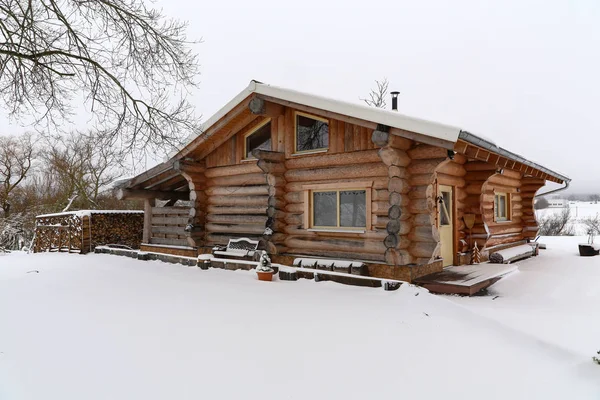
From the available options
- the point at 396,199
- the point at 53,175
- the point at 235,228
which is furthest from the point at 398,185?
the point at 53,175

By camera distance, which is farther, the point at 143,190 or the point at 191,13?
the point at 143,190

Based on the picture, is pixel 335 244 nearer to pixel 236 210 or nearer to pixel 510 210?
pixel 236 210

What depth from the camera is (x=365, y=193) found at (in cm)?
834

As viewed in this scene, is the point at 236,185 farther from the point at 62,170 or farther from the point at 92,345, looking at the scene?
the point at 62,170

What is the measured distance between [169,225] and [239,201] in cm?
317

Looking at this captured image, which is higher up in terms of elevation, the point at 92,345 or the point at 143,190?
the point at 143,190

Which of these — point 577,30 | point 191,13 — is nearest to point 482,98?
point 577,30

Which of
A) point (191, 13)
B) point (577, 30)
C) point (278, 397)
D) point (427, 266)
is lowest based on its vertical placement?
point (278, 397)

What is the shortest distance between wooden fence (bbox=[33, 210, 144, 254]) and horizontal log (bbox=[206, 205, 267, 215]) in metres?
5.16

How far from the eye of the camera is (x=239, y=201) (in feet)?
34.8

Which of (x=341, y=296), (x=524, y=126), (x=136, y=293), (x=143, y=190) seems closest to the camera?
(x=341, y=296)

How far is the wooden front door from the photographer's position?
9.01 metres

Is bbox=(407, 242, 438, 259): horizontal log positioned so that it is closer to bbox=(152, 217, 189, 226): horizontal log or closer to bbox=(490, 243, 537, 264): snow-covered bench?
bbox=(490, 243, 537, 264): snow-covered bench

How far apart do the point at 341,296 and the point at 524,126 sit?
160ft
